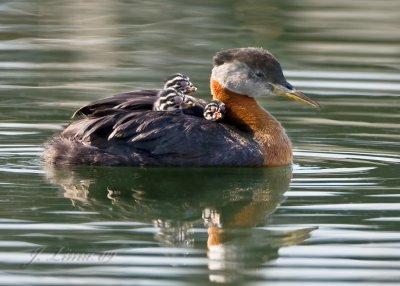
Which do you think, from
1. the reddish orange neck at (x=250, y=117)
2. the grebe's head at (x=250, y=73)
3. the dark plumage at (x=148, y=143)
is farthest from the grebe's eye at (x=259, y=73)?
the dark plumage at (x=148, y=143)

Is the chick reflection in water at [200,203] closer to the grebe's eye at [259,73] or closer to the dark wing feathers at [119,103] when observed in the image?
the dark wing feathers at [119,103]

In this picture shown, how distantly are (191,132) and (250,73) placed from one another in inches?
36.1

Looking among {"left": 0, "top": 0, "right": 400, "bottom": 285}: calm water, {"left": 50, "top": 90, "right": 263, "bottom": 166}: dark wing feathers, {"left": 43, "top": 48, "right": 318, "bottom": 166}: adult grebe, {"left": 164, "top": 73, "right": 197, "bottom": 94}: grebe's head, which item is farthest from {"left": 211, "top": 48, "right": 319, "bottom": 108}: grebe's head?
{"left": 0, "top": 0, "right": 400, "bottom": 285}: calm water

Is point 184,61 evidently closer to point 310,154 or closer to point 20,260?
point 310,154

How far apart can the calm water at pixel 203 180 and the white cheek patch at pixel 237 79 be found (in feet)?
2.57

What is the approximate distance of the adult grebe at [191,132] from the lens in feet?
34.7

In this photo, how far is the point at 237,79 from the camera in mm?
11102

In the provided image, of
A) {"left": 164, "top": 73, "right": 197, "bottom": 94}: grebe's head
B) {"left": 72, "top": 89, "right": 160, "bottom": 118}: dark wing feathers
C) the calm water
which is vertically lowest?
the calm water

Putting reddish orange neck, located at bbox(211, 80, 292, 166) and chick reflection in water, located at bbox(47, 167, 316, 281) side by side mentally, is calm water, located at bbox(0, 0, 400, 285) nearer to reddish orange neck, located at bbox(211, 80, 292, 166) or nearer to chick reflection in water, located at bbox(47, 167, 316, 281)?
chick reflection in water, located at bbox(47, 167, 316, 281)

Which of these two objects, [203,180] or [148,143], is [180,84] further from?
[203,180]

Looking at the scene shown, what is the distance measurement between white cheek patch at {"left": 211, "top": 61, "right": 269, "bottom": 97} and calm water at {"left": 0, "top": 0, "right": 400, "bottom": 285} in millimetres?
782

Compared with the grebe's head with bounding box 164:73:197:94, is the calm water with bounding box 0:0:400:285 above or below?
below

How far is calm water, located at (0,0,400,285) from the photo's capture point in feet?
25.4

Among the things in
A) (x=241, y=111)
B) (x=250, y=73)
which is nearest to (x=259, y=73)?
(x=250, y=73)
